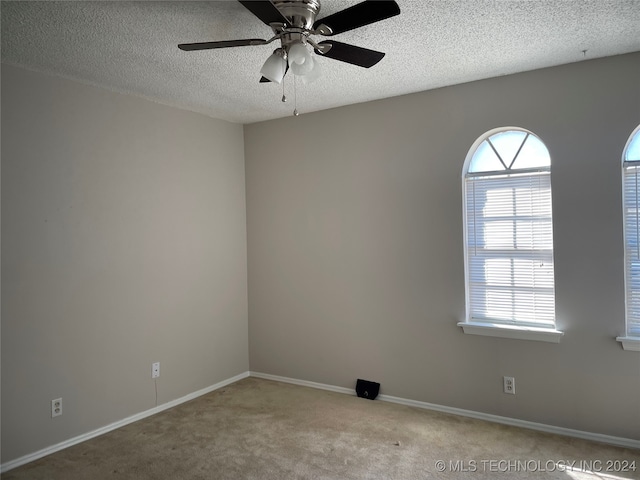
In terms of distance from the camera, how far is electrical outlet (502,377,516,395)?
10.9 ft

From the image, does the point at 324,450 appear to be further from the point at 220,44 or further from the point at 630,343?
the point at 220,44

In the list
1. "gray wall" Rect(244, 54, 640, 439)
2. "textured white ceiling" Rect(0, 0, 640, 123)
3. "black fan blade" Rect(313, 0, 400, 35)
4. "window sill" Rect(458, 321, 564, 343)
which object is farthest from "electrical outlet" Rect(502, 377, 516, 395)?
"black fan blade" Rect(313, 0, 400, 35)

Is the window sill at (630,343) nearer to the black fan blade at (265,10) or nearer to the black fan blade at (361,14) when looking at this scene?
the black fan blade at (361,14)

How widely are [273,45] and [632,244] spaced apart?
8.57ft

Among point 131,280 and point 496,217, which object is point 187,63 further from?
point 496,217

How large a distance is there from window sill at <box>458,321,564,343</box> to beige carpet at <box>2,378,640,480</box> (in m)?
0.65

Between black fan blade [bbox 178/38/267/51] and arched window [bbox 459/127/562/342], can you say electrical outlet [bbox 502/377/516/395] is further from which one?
black fan blade [bbox 178/38/267/51]

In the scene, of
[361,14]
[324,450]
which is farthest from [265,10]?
Answer: [324,450]

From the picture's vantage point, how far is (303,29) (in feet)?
6.95

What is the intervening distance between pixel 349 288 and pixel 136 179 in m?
2.00

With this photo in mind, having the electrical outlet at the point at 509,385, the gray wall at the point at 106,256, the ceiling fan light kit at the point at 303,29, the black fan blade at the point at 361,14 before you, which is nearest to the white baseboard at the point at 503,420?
the electrical outlet at the point at 509,385

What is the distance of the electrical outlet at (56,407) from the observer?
3062mm

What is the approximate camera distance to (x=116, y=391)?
345cm

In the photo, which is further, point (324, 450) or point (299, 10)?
point (324, 450)
